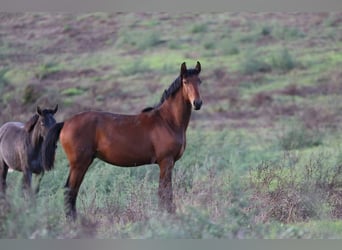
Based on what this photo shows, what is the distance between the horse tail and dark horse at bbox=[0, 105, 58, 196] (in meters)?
0.54

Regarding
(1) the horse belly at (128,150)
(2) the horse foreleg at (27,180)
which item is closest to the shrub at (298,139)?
(1) the horse belly at (128,150)

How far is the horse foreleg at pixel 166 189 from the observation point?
965 centimetres

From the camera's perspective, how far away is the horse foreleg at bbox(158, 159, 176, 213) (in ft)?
31.7

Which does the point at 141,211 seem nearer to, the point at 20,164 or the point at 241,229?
the point at 241,229

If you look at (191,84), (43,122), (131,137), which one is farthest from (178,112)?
(43,122)

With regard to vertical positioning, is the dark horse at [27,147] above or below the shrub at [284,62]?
above

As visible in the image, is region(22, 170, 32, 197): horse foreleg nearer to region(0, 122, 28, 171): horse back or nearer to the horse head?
region(0, 122, 28, 171): horse back

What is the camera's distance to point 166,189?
9.87 meters

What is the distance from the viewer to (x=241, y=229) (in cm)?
927

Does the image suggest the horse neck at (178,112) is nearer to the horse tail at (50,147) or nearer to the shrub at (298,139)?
the horse tail at (50,147)

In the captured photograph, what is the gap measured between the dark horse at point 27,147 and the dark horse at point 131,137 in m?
0.66

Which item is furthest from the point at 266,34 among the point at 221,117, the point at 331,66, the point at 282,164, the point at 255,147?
the point at 282,164

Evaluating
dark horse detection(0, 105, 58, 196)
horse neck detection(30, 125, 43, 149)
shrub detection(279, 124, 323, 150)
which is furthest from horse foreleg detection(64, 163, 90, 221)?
shrub detection(279, 124, 323, 150)

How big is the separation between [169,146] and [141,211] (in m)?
0.73
